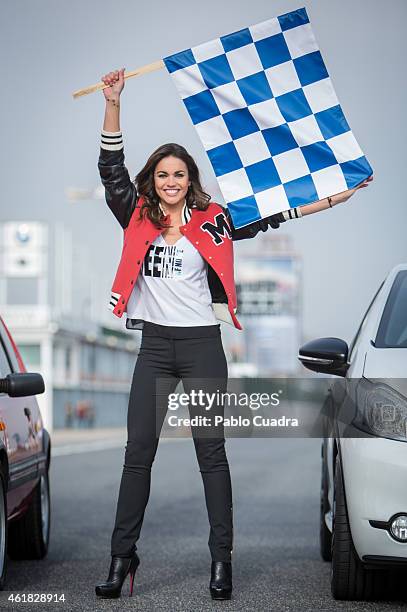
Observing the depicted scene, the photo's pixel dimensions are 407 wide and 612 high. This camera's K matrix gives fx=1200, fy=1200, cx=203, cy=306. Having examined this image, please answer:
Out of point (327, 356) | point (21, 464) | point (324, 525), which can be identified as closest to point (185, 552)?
point (324, 525)

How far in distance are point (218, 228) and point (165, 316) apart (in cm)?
47

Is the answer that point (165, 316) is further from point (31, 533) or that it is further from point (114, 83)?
point (31, 533)

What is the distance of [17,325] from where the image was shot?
6266cm

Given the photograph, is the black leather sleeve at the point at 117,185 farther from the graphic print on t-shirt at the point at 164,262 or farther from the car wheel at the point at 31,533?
the car wheel at the point at 31,533

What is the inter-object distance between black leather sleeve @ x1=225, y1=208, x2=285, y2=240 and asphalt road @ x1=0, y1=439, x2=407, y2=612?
1.63 m

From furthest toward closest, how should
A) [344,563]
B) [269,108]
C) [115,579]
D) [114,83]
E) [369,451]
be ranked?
[269,108] → [114,83] → [115,579] → [344,563] → [369,451]

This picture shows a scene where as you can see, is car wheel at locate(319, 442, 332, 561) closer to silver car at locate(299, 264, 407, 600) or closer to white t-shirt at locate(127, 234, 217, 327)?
silver car at locate(299, 264, 407, 600)

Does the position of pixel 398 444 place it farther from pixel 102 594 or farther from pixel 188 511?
pixel 188 511

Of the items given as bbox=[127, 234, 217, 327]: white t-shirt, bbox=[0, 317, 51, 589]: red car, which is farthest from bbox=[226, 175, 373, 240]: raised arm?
bbox=[0, 317, 51, 589]: red car

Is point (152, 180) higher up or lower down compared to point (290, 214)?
higher up

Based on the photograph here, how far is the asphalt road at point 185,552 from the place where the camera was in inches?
208

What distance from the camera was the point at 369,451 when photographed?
187 inches

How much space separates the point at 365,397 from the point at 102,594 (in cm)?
143

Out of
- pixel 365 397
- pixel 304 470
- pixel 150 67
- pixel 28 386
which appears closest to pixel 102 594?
pixel 28 386
